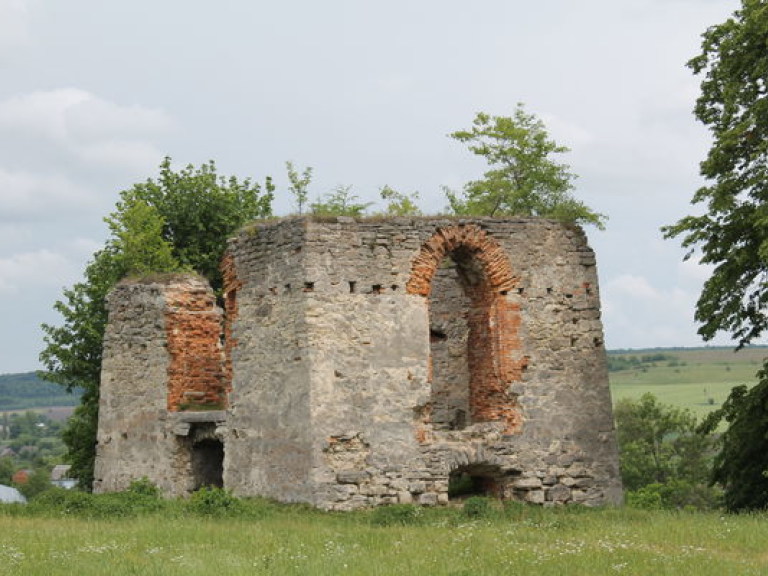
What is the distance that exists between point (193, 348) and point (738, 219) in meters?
10.3

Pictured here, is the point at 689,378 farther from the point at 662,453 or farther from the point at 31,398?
the point at 31,398

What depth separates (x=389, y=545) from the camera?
11336 millimetres

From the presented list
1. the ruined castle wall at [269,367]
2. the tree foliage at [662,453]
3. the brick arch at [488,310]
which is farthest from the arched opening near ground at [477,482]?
the tree foliage at [662,453]

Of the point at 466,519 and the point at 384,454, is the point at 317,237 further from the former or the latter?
the point at 466,519

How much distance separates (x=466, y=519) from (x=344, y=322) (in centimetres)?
337

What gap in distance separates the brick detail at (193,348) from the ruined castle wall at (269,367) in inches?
125

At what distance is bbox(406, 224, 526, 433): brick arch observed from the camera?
15.6 m

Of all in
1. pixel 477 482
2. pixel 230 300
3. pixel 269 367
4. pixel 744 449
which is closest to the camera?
pixel 269 367

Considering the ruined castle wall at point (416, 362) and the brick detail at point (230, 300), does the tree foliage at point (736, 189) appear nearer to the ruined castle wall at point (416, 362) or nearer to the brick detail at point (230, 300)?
the ruined castle wall at point (416, 362)

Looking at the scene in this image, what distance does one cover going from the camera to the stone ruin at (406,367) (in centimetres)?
1480

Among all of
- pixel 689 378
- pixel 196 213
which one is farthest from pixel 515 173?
pixel 689 378

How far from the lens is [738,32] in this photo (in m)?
15.7

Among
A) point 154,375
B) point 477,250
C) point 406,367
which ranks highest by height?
point 477,250

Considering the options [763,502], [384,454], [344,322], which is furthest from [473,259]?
[763,502]
